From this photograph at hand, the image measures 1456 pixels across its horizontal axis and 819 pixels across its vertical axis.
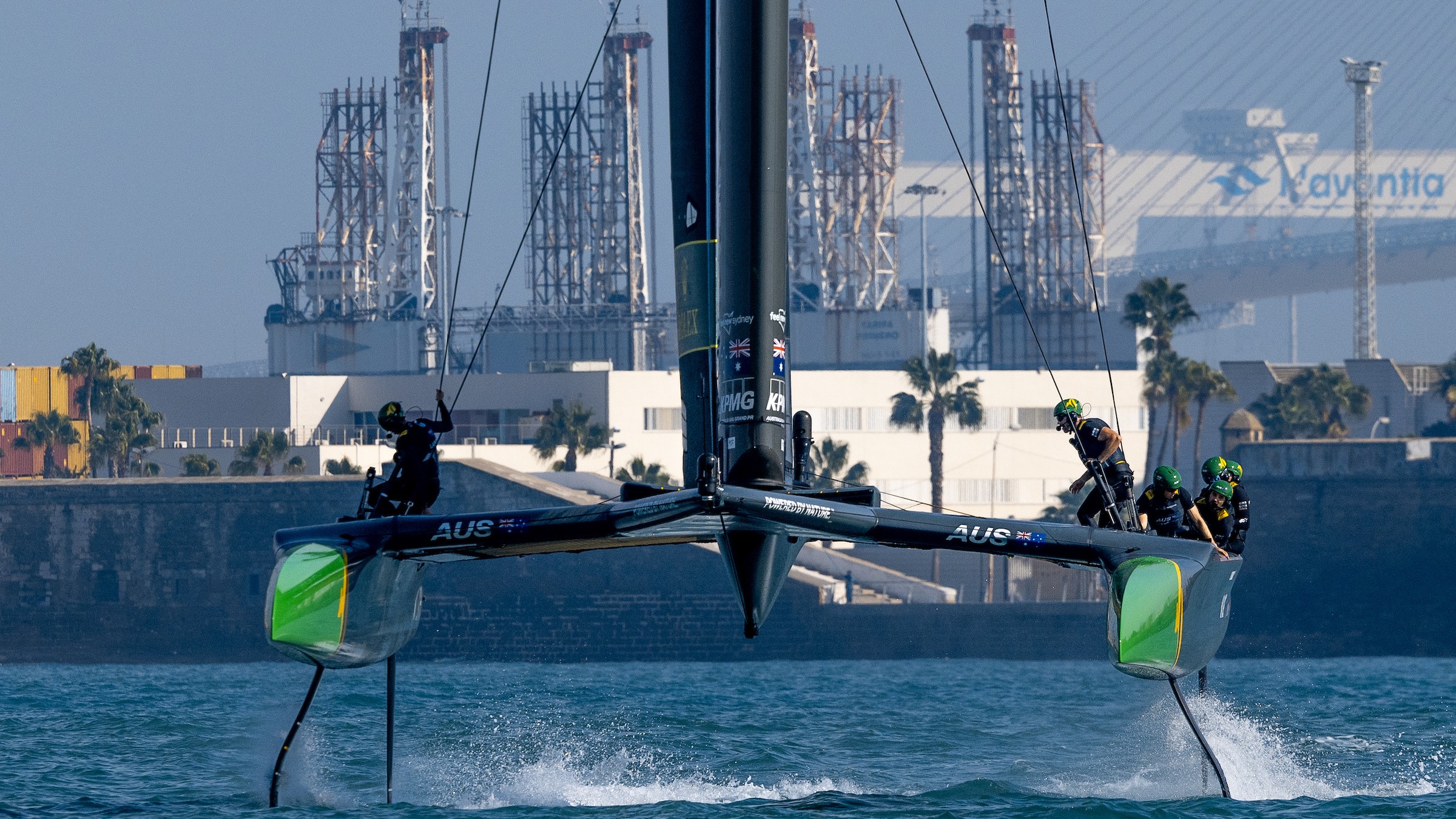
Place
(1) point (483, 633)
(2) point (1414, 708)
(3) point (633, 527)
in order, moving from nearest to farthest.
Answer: (3) point (633, 527), (2) point (1414, 708), (1) point (483, 633)

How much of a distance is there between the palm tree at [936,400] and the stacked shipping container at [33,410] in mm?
30352

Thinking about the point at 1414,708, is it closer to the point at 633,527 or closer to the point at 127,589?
the point at 633,527

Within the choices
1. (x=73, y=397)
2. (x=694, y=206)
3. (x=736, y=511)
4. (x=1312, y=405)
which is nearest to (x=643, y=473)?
(x=73, y=397)

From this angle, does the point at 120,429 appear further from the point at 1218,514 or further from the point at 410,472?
the point at 1218,514

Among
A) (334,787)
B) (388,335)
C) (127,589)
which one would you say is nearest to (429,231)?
(388,335)

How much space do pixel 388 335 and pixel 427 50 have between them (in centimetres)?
1564

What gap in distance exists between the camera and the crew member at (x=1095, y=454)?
55.9 ft

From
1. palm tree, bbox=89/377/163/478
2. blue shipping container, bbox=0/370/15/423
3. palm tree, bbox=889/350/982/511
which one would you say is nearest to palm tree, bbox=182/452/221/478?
palm tree, bbox=89/377/163/478

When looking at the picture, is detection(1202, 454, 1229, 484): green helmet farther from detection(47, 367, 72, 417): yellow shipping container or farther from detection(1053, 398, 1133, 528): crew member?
detection(47, 367, 72, 417): yellow shipping container

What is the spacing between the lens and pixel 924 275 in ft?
292

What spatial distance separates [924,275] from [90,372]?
35.6 metres

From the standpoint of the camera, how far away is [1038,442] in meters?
80.0

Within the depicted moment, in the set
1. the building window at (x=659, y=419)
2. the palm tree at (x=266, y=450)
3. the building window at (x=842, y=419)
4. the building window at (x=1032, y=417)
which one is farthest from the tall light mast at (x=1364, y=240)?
the palm tree at (x=266, y=450)

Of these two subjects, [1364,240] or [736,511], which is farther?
[1364,240]
